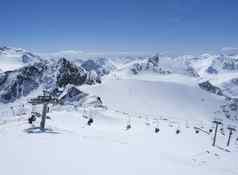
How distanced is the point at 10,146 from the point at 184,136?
112 feet

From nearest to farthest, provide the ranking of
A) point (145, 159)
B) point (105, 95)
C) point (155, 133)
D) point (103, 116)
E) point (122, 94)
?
point (145, 159)
point (155, 133)
point (103, 116)
point (105, 95)
point (122, 94)

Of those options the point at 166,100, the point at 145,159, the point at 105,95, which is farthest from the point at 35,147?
the point at 166,100

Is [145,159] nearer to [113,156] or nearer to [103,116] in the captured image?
[113,156]

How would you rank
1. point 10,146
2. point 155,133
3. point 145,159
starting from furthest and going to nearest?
1. point 155,133
2. point 145,159
3. point 10,146

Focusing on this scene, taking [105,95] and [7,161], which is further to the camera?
[105,95]

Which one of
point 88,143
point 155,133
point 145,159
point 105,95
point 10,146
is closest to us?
point 10,146

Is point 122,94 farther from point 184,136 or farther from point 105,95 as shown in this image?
point 184,136

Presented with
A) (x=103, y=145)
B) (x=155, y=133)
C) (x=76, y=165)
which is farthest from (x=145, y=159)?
(x=155, y=133)

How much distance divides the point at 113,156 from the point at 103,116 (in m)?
36.2

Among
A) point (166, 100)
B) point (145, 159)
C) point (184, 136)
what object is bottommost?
point (166, 100)

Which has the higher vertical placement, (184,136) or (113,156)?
(113,156)

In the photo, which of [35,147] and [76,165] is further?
[35,147]

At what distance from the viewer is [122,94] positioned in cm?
18925

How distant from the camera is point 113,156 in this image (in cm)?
1850
